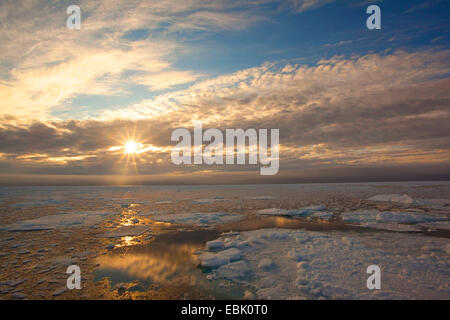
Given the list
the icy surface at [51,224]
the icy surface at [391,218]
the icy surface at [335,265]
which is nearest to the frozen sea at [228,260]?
the icy surface at [335,265]

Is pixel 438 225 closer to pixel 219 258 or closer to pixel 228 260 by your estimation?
pixel 228 260

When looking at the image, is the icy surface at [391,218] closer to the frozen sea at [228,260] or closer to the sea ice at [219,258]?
the frozen sea at [228,260]

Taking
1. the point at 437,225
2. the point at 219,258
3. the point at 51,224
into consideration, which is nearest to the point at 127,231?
the point at 51,224

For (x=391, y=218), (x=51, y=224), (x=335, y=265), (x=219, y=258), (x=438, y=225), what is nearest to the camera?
(x=335, y=265)

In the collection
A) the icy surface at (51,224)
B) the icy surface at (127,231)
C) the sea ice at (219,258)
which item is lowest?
the icy surface at (51,224)

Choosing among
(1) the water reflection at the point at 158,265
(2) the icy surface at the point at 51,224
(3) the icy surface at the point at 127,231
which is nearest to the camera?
(1) the water reflection at the point at 158,265

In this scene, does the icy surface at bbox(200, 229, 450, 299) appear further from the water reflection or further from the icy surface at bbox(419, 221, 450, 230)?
the icy surface at bbox(419, 221, 450, 230)

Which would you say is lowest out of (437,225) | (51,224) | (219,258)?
(51,224)

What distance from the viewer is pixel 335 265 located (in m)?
6.92

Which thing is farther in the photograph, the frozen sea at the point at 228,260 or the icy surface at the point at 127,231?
the icy surface at the point at 127,231

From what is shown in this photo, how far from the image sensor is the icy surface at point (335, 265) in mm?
5402
